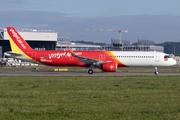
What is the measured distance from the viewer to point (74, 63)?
128 feet

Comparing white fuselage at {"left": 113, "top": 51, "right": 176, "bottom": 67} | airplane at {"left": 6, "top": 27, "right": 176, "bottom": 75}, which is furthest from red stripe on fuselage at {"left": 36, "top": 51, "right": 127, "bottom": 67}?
white fuselage at {"left": 113, "top": 51, "right": 176, "bottom": 67}

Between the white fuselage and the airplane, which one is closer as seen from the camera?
the airplane

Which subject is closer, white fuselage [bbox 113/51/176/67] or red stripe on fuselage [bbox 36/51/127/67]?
red stripe on fuselage [bbox 36/51/127/67]

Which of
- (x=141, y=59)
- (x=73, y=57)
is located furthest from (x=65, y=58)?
(x=141, y=59)

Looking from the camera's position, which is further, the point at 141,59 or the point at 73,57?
the point at 141,59

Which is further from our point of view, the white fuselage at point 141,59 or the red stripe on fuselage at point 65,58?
the white fuselage at point 141,59

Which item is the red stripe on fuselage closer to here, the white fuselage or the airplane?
the airplane

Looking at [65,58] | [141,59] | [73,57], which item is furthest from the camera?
[141,59]

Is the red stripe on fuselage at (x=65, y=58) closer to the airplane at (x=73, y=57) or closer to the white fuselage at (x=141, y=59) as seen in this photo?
the airplane at (x=73, y=57)

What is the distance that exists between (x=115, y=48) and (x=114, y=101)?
322 ft

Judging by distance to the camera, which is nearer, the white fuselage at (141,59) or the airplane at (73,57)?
the airplane at (73,57)

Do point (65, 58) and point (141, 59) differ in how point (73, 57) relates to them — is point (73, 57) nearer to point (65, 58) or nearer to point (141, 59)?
point (65, 58)

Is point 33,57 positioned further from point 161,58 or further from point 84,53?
point 161,58

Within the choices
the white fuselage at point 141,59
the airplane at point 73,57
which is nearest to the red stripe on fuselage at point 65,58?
the airplane at point 73,57
